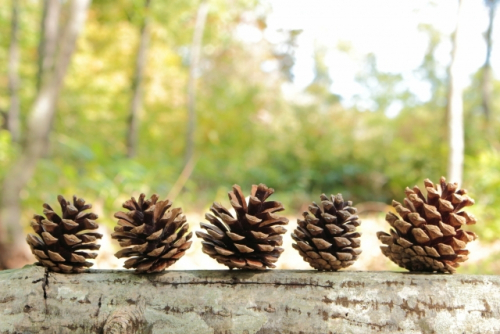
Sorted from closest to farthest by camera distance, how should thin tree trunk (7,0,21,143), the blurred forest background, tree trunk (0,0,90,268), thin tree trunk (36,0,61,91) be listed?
tree trunk (0,0,90,268) < the blurred forest background < thin tree trunk (36,0,61,91) < thin tree trunk (7,0,21,143)

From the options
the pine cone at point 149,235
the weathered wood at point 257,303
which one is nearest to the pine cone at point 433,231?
the weathered wood at point 257,303

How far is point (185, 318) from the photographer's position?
89 cm

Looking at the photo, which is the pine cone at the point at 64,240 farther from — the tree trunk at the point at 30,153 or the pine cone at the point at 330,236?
the tree trunk at the point at 30,153

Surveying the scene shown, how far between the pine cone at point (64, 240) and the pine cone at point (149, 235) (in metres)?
0.10

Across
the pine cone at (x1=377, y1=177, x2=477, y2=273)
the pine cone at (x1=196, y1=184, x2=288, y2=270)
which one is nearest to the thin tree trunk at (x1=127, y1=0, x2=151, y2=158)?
the pine cone at (x1=196, y1=184, x2=288, y2=270)

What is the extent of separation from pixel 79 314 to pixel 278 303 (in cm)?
44

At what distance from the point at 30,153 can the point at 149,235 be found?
2.63 metres

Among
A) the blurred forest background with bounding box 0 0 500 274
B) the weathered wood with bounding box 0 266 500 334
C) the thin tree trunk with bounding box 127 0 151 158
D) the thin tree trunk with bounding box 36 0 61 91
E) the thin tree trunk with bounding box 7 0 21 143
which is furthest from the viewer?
the thin tree trunk with bounding box 7 0 21 143

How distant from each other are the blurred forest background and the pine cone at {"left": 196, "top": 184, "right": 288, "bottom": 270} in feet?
6.99

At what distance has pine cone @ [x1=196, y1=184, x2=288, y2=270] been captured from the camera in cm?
91

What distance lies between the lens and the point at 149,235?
94 centimetres

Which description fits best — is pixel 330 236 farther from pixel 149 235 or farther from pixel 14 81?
pixel 14 81

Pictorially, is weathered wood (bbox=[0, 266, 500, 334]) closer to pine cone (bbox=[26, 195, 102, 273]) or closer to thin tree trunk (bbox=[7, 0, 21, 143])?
pine cone (bbox=[26, 195, 102, 273])

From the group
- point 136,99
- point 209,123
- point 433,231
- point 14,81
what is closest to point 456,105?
point 433,231
